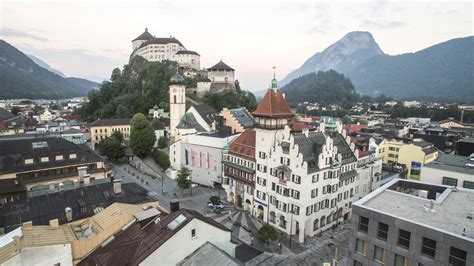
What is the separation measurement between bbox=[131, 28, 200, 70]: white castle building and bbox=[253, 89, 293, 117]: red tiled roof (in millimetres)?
104593

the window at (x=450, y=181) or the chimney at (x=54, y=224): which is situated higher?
the window at (x=450, y=181)

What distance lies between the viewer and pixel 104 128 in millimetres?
100938

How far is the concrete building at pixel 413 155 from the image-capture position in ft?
221

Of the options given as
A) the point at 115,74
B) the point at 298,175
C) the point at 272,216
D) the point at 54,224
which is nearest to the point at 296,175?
the point at 298,175

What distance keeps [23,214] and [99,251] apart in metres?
10.3

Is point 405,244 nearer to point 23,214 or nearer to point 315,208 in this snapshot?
point 315,208

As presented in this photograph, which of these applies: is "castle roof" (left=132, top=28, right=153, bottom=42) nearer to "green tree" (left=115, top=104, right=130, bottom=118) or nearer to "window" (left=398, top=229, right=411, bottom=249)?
"green tree" (left=115, top=104, right=130, bottom=118)

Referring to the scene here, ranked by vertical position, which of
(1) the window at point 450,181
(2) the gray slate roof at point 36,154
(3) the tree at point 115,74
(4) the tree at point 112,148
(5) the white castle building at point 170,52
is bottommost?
(4) the tree at point 112,148

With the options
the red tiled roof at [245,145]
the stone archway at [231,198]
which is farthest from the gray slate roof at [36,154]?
the stone archway at [231,198]

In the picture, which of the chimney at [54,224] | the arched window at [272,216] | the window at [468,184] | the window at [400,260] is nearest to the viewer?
the window at [400,260]

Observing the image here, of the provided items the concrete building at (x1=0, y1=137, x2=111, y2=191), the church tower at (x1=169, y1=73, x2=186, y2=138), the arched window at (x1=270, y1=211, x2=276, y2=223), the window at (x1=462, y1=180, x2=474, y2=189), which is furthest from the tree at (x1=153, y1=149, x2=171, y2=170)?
the window at (x1=462, y1=180, x2=474, y2=189)

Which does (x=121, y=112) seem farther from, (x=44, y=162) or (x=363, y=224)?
(x=363, y=224)

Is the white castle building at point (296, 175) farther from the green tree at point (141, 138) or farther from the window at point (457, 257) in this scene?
the green tree at point (141, 138)

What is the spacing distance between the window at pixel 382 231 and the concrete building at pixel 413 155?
50206 mm
